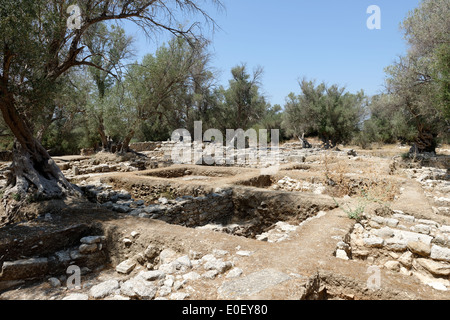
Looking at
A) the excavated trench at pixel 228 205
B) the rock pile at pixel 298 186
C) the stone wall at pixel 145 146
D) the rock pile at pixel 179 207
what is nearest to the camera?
the rock pile at pixel 179 207

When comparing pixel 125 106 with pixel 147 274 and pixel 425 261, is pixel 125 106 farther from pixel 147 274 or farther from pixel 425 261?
pixel 425 261

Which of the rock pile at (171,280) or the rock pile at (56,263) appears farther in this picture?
the rock pile at (56,263)

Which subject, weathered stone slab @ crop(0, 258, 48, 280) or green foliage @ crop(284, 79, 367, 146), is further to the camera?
green foliage @ crop(284, 79, 367, 146)

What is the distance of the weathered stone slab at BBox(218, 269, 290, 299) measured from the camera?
2283 millimetres

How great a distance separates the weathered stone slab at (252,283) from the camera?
2.28m

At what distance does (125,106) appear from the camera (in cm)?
1467

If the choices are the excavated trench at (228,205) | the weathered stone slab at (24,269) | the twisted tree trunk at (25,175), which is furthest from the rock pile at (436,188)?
the twisted tree trunk at (25,175)

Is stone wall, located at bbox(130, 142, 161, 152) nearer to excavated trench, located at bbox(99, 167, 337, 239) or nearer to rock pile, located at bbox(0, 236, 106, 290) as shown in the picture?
excavated trench, located at bbox(99, 167, 337, 239)

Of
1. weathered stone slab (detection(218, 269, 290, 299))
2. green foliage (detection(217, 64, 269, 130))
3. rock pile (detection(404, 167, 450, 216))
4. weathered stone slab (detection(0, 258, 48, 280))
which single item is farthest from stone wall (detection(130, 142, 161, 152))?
weathered stone slab (detection(218, 269, 290, 299))

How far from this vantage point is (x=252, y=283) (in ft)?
7.94

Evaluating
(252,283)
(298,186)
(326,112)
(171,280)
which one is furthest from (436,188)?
(326,112)

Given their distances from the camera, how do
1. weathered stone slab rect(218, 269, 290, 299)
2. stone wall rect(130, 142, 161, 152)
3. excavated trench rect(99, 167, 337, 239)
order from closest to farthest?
weathered stone slab rect(218, 269, 290, 299)
excavated trench rect(99, 167, 337, 239)
stone wall rect(130, 142, 161, 152)

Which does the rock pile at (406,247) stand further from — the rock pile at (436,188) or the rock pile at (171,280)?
the rock pile at (436,188)
